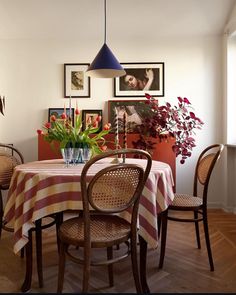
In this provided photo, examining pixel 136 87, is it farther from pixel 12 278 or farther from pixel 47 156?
pixel 12 278

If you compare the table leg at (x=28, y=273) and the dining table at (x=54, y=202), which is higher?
the dining table at (x=54, y=202)

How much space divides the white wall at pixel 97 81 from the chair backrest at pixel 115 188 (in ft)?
→ 7.62

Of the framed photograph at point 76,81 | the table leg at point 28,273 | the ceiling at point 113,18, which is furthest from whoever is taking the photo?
the framed photograph at point 76,81

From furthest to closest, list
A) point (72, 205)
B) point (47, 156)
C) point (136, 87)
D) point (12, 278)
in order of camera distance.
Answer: point (136, 87) → point (47, 156) → point (12, 278) → point (72, 205)

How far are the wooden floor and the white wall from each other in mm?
1383

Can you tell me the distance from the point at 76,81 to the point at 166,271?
8.86 feet

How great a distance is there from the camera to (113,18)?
11.0ft

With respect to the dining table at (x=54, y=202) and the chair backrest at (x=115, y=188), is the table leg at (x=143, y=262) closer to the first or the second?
the dining table at (x=54, y=202)

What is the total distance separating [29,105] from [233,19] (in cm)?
292

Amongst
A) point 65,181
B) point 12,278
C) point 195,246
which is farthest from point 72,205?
point 195,246

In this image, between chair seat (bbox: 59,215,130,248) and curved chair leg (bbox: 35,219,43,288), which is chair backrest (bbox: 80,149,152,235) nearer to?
chair seat (bbox: 59,215,130,248)

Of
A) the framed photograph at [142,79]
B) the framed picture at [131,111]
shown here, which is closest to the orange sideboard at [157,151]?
the framed picture at [131,111]

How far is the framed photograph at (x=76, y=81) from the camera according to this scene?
12.0ft

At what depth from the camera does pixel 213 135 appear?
365cm
